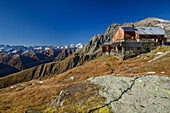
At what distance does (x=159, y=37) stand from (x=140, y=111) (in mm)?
54012

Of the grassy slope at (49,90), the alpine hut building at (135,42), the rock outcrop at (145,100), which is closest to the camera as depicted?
the rock outcrop at (145,100)

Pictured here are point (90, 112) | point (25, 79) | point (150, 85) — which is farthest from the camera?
point (25, 79)

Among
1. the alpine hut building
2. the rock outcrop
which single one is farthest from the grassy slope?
the alpine hut building

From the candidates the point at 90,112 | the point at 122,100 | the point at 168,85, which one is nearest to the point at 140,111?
the point at 122,100

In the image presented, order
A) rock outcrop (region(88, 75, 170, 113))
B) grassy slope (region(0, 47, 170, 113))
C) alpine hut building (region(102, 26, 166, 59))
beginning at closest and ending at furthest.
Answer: rock outcrop (region(88, 75, 170, 113)), grassy slope (region(0, 47, 170, 113)), alpine hut building (region(102, 26, 166, 59))

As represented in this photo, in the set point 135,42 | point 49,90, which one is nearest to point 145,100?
point 49,90

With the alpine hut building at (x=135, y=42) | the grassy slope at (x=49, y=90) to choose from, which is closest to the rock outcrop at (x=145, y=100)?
the grassy slope at (x=49, y=90)

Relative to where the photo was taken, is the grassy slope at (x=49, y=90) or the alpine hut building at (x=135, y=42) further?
the alpine hut building at (x=135, y=42)

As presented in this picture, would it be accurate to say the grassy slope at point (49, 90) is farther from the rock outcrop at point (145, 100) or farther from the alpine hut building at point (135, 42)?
the alpine hut building at point (135, 42)

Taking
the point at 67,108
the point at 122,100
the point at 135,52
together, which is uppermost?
the point at 135,52

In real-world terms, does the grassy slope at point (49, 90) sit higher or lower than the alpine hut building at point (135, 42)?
lower

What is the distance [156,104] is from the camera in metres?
6.88

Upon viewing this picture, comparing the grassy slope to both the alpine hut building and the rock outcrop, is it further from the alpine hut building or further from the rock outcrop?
the alpine hut building

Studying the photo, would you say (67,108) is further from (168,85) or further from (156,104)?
(168,85)
